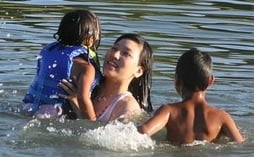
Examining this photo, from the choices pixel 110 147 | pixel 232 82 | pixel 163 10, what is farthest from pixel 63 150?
pixel 163 10

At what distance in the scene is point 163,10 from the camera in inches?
660

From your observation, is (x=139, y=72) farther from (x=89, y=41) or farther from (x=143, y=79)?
(x=89, y=41)

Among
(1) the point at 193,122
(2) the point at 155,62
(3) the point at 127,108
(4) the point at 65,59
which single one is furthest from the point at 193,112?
(2) the point at 155,62

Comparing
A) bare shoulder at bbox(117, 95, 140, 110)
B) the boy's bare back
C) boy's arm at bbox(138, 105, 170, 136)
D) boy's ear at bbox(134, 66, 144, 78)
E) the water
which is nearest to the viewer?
boy's arm at bbox(138, 105, 170, 136)

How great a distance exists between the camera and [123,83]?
8633mm

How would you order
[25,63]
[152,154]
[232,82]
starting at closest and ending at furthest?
[152,154], [232,82], [25,63]

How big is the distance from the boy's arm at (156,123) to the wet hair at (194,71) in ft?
0.91

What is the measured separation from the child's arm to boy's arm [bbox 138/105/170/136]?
948 mm

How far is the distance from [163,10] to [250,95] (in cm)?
663

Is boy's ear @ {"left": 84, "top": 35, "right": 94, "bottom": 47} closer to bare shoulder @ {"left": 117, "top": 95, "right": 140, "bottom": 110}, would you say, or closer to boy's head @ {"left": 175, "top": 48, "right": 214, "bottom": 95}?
bare shoulder @ {"left": 117, "top": 95, "right": 140, "bottom": 110}

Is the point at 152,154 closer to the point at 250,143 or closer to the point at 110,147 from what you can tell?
the point at 110,147

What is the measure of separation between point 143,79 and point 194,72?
116cm

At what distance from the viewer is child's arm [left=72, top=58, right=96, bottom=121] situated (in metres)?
8.46

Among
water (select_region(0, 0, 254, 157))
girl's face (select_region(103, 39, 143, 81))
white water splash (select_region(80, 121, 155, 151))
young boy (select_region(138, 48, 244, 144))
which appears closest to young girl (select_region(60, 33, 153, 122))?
girl's face (select_region(103, 39, 143, 81))
